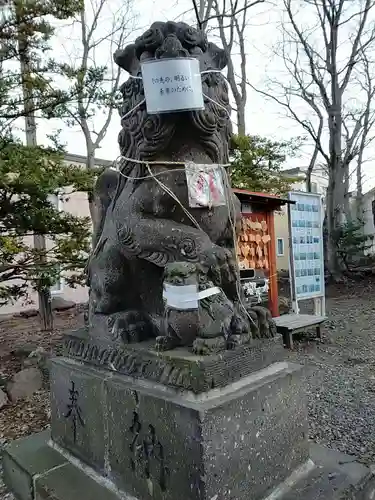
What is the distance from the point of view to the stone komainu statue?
1535 millimetres

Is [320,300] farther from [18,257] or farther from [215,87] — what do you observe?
[215,87]

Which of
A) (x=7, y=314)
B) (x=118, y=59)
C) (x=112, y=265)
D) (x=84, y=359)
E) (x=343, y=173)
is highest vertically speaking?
(x=343, y=173)

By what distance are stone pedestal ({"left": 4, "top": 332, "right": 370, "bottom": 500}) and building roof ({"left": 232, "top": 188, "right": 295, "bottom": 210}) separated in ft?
11.2

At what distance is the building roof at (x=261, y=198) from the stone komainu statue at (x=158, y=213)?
124 inches

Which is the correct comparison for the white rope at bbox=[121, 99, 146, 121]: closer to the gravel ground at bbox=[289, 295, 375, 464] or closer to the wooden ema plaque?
the gravel ground at bbox=[289, 295, 375, 464]

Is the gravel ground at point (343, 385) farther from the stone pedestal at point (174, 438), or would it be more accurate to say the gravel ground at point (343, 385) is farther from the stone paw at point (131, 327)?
the stone paw at point (131, 327)

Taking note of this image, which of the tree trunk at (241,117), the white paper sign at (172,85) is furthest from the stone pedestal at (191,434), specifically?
the tree trunk at (241,117)

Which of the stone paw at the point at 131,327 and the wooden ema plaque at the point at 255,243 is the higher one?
the wooden ema plaque at the point at 255,243

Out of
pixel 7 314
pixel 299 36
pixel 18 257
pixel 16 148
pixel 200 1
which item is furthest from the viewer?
pixel 299 36

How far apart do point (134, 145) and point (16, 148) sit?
2.46 meters

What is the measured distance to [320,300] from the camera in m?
6.12

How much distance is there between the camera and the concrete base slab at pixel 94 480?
147 cm

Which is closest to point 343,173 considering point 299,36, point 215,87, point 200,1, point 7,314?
point 299,36

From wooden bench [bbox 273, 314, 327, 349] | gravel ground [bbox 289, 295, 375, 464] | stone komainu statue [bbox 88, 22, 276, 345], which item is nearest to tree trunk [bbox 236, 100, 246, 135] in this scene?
gravel ground [bbox 289, 295, 375, 464]
